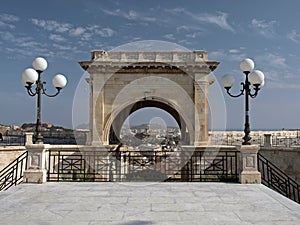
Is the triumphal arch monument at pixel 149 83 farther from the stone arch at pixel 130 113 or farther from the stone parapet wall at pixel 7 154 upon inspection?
the stone arch at pixel 130 113

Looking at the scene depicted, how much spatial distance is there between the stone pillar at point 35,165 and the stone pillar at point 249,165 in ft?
19.2

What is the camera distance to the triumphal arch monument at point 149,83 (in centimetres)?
1862

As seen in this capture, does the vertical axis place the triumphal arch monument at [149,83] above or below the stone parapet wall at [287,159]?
above

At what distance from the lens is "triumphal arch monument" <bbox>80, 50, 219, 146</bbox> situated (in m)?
18.6

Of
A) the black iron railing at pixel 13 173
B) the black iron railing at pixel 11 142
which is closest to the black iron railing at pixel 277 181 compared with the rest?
the black iron railing at pixel 13 173

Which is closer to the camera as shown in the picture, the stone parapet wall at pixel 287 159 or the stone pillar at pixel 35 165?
the stone pillar at pixel 35 165

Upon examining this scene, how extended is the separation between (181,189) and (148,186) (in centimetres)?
97

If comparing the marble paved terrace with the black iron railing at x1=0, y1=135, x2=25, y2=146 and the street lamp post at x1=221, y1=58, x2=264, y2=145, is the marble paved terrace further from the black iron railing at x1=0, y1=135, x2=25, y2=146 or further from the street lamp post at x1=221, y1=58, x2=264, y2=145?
the black iron railing at x1=0, y1=135, x2=25, y2=146

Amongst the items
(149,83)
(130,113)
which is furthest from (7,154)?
(130,113)

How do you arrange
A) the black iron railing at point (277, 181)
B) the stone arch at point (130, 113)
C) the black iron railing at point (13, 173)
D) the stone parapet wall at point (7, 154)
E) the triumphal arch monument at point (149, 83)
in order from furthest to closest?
the stone arch at point (130, 113)
the triumphal arch monument at point (149, 83)
the stone parapet wall at point (7, 154)
the black iron railing at point (277, 181)
the black iron railing at point (13, 173)

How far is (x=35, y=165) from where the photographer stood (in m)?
8.89

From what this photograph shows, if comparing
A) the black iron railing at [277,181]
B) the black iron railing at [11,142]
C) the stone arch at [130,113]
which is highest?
the stone arch at [130,113]

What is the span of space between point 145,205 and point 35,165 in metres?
4.29

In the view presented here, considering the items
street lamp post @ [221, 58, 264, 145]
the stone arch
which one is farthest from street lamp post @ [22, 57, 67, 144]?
the stone arch
